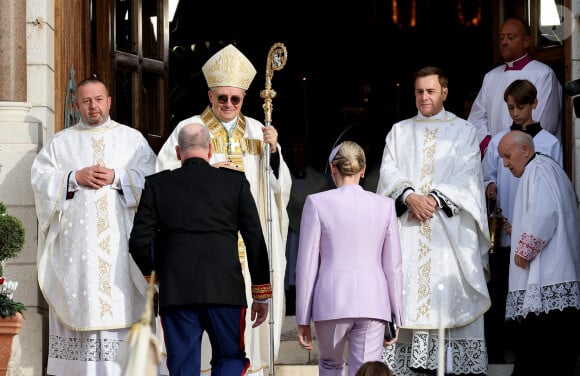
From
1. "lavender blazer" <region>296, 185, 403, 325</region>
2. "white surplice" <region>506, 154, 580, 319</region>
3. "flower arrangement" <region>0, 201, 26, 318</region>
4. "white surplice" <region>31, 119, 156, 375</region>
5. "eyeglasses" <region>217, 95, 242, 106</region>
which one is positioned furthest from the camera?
"eyeglasses" <region>217, 95, 242, 106</region>

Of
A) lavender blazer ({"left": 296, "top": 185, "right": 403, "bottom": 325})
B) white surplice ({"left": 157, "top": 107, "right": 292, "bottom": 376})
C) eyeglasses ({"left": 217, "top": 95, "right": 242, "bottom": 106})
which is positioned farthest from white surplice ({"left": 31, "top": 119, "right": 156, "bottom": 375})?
lavender blazer ({"left": 296, "top": 185, "right": 403, "bottom": 325})

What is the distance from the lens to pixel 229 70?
27.4 ft

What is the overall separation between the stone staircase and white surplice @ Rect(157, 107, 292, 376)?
0.44 m

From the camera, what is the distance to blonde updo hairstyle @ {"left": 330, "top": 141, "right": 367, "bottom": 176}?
6.55m

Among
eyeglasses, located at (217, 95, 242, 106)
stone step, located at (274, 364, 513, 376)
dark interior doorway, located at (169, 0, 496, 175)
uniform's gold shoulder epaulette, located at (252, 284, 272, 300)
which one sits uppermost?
dark interior doorway, located at (169, 0, 496, 175)

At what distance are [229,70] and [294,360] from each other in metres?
2.12

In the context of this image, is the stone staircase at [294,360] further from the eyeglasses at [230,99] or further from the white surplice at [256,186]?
the eyeglasses at [230,99]

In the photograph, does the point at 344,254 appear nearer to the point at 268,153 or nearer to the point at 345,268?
the point at 345,268

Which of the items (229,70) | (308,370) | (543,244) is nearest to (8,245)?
(229,70)

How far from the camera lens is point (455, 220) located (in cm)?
848

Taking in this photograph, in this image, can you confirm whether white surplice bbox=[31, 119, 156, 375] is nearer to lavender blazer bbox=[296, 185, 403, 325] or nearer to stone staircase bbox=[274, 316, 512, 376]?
stone staircase bbox=[274, 316, 512, 376]

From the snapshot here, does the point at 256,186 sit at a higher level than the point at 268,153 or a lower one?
lower

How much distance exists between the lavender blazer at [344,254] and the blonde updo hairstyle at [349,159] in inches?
3.4

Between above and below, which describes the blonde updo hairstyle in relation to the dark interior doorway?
below
